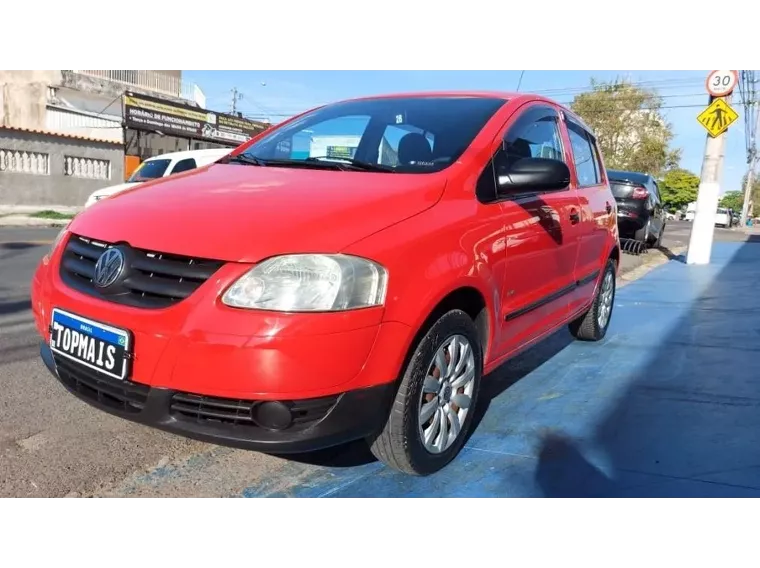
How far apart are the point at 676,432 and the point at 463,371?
136 centimetres

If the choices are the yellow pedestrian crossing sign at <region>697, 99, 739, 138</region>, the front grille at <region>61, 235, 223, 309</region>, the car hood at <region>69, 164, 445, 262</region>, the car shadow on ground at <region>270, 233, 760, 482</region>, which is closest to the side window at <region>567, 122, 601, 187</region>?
the car shadow on ground at <region>270, 233, 760, 482</region>

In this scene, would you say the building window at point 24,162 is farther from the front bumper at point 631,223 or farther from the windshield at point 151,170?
the front bumper at point 631,223

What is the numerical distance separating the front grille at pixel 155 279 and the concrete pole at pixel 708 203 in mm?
10451

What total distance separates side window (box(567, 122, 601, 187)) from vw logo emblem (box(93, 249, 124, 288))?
2.97 metres

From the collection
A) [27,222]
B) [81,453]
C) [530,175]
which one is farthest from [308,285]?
[27,222]

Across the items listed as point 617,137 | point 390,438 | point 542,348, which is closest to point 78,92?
point 542,348

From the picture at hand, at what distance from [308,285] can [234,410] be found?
19.8 inches

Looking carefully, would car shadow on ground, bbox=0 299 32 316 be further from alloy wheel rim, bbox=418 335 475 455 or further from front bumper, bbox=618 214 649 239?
front bumper, bbox=618 214 649 239

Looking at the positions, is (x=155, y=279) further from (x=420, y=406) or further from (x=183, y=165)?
(x=183, y=165)

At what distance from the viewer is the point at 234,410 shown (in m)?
2.14

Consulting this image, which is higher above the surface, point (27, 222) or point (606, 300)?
point (606, 300)

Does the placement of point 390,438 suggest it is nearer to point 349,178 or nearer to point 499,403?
point 349,178

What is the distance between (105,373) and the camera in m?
2.27

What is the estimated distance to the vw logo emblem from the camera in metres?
2.28
